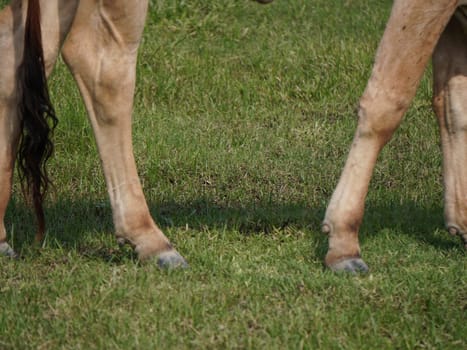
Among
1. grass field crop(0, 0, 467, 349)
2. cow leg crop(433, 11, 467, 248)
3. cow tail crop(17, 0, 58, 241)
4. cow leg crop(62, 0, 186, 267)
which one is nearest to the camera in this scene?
grass field crop(0, 0, 467, 349)

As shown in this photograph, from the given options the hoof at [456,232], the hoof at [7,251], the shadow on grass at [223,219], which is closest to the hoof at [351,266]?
the shadow on grass at [223,219]

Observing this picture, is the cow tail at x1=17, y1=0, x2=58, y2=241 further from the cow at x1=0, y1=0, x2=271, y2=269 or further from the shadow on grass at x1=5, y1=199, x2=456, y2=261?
the shadow on grass at x1=5, y1=199, x2=456, y2=261

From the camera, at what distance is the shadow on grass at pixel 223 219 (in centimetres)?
550

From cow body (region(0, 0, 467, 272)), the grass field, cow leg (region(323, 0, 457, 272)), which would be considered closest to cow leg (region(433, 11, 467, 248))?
the grass field

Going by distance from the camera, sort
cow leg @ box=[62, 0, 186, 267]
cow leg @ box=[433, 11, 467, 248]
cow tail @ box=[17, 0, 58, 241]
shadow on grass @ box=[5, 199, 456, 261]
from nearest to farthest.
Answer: cow tail @ box=[17, 0, 58, 241]
cow leg @ box=[62, 0, 186, 267]
cow leg @ box=[433, 11, 467, 248]
shadow on grass @ box=[5, 199, 456, 261]

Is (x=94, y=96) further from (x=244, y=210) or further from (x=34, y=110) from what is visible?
(x=244, y=210)

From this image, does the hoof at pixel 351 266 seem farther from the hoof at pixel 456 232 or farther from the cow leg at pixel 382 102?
the hoof at pixel 456 232

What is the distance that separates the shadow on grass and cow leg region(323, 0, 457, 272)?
304mm

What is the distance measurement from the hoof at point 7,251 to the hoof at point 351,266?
133 cm

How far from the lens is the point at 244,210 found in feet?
19.8

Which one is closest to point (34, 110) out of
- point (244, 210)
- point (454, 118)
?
point (244, 210)

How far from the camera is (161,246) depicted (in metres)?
5.03

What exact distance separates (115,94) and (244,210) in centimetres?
124

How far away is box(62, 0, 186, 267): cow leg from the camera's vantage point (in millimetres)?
5012
